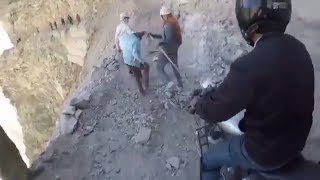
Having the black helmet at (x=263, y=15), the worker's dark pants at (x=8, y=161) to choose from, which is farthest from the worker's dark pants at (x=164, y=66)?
the black helmet at (x=263, y=15)

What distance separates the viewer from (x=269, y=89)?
3.25 metres

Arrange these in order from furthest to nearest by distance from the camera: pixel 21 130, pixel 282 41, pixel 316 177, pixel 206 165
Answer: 1. pixel 21 130
2. pixel 206 165
3. pixel 316 177
4. pixel 282 41

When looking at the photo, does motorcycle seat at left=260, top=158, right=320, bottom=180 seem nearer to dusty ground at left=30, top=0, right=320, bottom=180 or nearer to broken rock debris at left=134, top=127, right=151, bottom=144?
dusty ground at left=30, top=0, right=320, bottom=180

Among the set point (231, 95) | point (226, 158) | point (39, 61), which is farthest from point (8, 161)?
point (39, 61)

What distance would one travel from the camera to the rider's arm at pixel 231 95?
3.20 meters

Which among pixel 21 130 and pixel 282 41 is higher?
pixel 282 41

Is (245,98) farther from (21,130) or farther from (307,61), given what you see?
(21,130)

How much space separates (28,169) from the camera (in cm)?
588

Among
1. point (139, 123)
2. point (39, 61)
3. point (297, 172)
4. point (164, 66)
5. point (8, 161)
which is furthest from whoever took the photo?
point (39, 61)

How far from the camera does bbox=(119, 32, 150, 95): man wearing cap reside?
5785 mm

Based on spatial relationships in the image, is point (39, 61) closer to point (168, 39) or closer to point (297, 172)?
point (168, 39)

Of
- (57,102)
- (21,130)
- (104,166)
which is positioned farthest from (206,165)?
(21,130)

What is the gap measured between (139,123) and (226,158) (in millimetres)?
2340

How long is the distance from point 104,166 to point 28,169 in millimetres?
899
